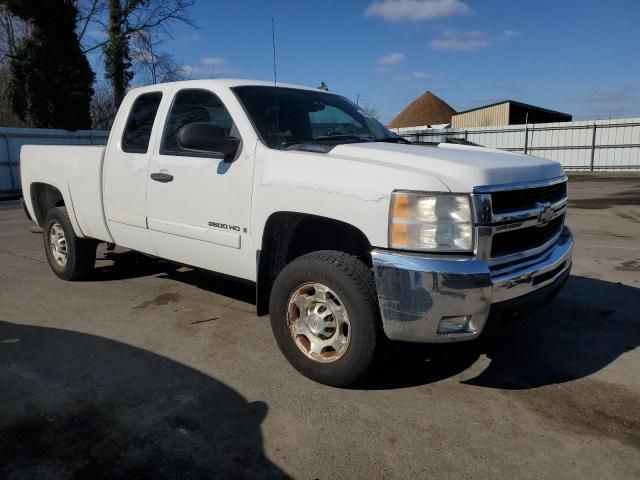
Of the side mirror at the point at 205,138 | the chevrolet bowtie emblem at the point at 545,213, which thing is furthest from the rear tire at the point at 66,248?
the chevrolet bowtie emblem at the point at 545,213

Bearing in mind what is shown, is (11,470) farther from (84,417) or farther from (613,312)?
(613,312)

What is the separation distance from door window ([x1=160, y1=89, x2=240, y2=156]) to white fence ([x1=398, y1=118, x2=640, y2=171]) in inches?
888

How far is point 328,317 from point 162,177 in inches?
75.5

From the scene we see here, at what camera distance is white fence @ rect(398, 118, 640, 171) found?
1054 inches

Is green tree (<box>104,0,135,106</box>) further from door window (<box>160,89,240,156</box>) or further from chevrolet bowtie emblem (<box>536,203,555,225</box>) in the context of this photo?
chevrolet bowtie emblem (<box>536,203,555,225</box>)

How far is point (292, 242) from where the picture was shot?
386cm

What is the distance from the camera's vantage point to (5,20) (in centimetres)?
3303

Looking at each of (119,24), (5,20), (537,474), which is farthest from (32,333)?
(5,20)

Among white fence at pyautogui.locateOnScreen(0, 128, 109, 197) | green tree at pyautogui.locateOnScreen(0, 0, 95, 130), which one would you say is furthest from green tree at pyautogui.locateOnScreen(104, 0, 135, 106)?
white fence at pyautogui.locateOnScreen(0, 128, 109, 197)

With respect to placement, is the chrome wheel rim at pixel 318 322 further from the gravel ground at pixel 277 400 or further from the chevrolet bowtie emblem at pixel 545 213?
the chevrolet bowtie emblem at pixel 545 213

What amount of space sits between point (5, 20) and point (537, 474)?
39.1m

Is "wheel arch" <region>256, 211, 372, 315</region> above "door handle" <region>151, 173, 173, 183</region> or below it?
below

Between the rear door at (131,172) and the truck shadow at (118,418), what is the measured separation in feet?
3.85

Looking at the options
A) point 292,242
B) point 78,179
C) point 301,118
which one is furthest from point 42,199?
point 292,242
